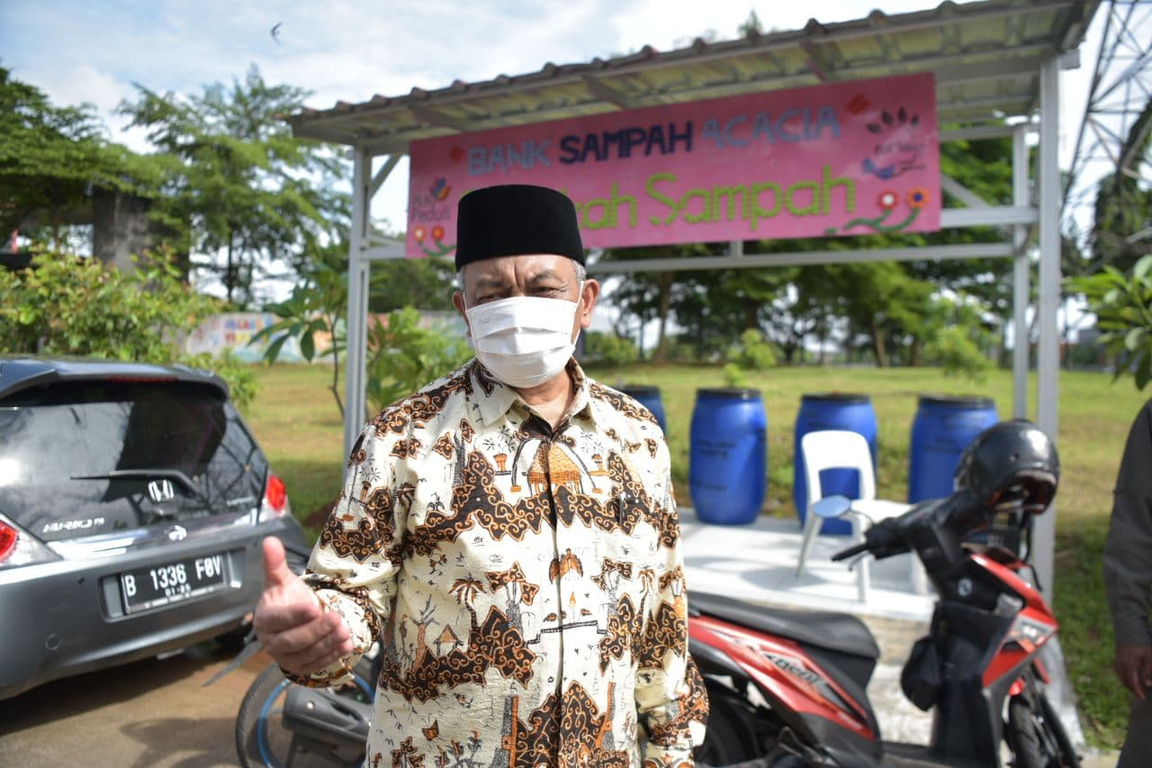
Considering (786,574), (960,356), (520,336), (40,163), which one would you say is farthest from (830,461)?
(960,356)

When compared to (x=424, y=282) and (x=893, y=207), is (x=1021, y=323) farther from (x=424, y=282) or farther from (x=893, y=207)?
(x=424, y=282)

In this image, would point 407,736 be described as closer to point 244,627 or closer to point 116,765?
point 116,765

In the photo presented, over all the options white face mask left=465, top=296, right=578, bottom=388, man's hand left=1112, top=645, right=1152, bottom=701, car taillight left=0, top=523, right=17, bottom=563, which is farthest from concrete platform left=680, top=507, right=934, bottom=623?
car taillight left=0, top=523, right=17, bottom=563

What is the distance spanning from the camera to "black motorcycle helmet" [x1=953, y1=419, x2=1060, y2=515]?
2324 millimetres

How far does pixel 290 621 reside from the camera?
39.6 inches

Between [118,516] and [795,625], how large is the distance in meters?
2.43

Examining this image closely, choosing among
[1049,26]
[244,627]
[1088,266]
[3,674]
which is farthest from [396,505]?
[1088,266]

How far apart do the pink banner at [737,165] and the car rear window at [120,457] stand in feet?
7.26

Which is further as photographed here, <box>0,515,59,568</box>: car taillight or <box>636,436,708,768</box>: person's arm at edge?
<box>0,515,59,568</box>: car taillight

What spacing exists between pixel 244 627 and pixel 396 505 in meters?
2.89

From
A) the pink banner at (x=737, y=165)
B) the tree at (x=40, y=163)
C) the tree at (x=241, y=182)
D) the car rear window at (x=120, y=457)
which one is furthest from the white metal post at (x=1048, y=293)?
the tree at (x=241, y=182)

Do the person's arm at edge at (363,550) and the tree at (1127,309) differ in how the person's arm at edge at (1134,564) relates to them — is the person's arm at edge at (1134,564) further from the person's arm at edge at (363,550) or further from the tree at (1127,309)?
the tree at (1127,309)

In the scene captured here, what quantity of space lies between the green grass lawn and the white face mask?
312 cm

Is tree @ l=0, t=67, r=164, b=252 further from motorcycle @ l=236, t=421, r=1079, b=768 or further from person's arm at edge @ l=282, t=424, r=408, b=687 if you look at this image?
person's arm at edge @ l=282, t=424, r=408, b=687
